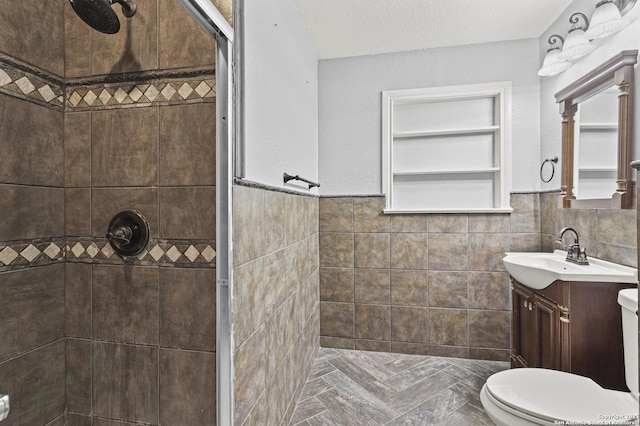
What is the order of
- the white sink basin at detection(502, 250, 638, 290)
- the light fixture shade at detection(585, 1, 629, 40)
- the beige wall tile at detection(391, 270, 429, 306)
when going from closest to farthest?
the white sink basin at detection(502, 250, 638, 290), the light fixture shade at detection(585, 1, 629, 40), the beige wall tile at detection(391, 270, 429, 306)

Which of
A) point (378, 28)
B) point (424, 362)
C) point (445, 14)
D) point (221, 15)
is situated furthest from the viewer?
point (424, 362)

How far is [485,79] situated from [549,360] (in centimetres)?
208

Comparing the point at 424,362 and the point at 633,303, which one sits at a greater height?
the point at 633,303

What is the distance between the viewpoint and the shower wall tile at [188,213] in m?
1.32

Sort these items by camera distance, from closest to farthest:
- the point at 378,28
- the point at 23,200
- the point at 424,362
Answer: the point at 23,200 → the point at 378,28 → the point at 424,362

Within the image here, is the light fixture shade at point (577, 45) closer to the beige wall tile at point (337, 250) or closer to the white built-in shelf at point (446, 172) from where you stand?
the white built-in shelf at point (446, 172)

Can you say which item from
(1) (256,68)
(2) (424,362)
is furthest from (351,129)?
(2) (424,362)

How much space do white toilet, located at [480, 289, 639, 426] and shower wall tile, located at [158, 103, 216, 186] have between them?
144cm

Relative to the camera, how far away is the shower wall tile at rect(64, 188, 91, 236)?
1461mm

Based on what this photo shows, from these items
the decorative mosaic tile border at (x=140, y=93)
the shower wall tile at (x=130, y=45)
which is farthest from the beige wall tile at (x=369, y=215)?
the shower wall tile at (x=130, y=45)

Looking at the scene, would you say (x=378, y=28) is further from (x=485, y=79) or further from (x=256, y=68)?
(x=256, y=68)

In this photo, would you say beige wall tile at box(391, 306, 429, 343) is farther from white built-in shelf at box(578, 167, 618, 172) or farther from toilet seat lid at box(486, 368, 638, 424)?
white built-in shelf at box(578, 167, 618, 172)

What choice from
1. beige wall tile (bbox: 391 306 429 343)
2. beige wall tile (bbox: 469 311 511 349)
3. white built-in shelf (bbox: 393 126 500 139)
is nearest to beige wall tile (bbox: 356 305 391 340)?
beige wall tile (bbox: 391 306 429 343)

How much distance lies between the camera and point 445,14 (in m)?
2.32
